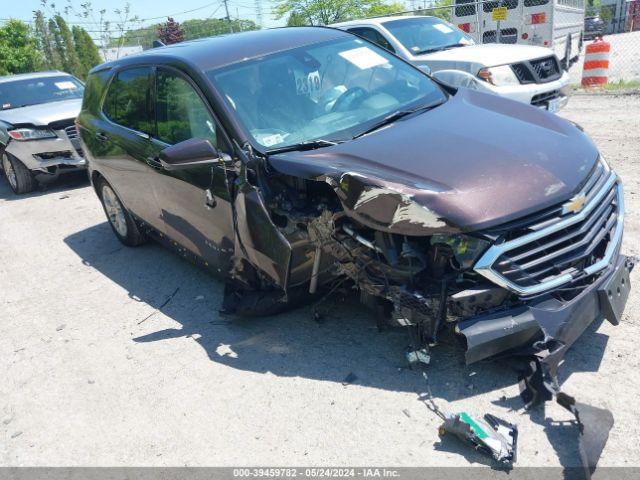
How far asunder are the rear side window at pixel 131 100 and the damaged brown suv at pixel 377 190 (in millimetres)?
24

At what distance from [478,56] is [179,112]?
5115 mm

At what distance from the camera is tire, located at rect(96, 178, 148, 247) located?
5.64m

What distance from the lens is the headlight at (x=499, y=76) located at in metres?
7.44

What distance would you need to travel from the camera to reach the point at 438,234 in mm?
2732

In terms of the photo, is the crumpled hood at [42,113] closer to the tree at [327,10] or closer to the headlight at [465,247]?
the headlight at [465,247]

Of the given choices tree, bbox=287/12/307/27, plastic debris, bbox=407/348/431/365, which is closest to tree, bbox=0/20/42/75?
tree, bbox=287/12/307/27

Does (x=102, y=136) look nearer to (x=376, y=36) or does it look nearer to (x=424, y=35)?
(x=376, y=36)

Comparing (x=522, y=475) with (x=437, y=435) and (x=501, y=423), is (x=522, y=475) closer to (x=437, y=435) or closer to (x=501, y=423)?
(x=501, y=423)

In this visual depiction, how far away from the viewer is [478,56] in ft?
25.6

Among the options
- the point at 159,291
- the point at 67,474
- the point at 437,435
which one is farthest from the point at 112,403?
Result: the point at 437,435

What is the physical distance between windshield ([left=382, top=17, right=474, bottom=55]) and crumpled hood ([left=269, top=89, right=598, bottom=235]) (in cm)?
557

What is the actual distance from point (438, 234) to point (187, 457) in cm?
170

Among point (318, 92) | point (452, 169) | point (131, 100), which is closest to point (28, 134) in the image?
point (131, 100)

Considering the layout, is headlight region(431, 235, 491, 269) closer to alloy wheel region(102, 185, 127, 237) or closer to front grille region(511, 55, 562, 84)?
alloy wheel region(102, 185, 127, 237)
